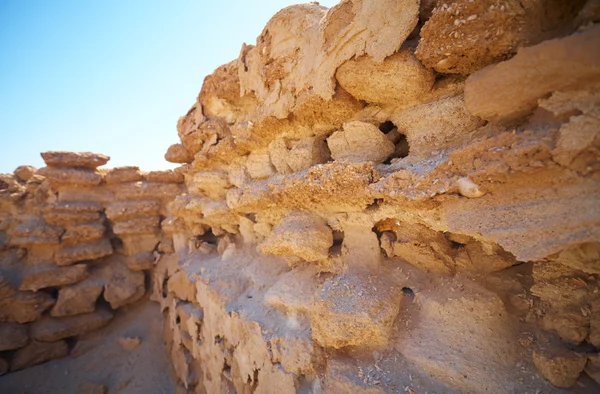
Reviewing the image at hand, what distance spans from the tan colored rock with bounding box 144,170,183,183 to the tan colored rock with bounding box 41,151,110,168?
37.5 inches

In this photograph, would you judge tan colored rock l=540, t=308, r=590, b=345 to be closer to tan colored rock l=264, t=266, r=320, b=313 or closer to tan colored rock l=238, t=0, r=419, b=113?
tan colored rock l=264, t=266, r=320, b=313

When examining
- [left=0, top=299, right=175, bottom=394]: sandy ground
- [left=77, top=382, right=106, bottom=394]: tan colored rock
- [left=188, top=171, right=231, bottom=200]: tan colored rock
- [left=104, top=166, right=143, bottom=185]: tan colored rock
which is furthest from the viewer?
[left=104, top=166, right=143, bottom=185]: tan colored rock

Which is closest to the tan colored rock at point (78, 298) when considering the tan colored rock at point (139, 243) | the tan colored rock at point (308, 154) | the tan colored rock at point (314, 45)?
the tan colored rock at point (139, 243)

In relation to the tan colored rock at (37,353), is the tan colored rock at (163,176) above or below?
above

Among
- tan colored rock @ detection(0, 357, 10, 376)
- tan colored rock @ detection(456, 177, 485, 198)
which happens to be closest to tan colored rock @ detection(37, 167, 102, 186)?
tan colored rock @ detection(0, 357, 10, 376)

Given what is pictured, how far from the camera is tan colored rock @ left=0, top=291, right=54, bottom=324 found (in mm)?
4723

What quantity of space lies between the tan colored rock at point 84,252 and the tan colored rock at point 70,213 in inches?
19.5

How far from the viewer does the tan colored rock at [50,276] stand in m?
4.84

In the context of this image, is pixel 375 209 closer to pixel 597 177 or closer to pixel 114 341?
pixel 597 177

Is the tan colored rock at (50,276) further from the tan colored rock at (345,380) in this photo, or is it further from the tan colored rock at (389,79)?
the tan colored rock at (389,79)

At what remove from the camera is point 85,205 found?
17.1ft

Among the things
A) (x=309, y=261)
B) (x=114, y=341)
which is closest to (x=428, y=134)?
(x=309, y=261)

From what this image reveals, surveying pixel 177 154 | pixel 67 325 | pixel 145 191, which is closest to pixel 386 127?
pixel 177 154

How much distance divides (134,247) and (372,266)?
5.67 m
